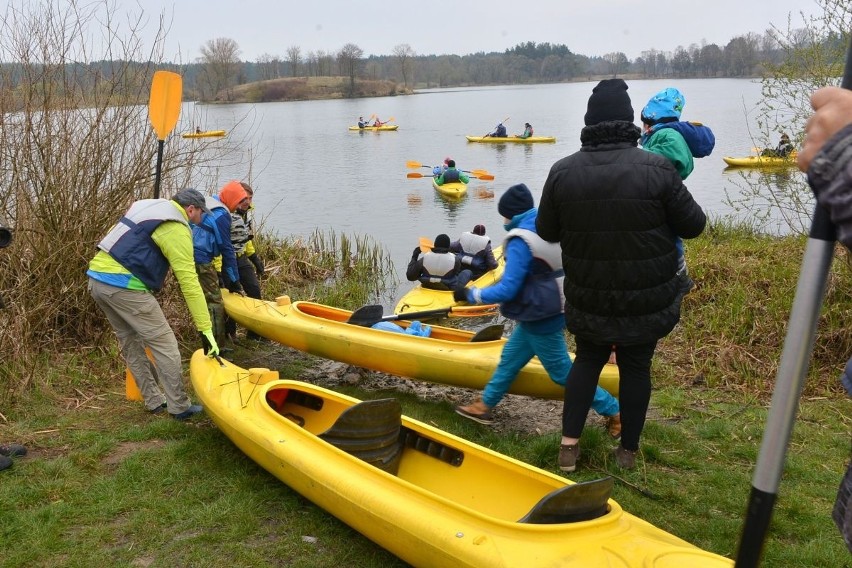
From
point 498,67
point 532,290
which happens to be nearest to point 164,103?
point 532,290

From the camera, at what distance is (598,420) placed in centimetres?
514

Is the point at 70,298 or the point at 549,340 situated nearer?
the point at 549,340

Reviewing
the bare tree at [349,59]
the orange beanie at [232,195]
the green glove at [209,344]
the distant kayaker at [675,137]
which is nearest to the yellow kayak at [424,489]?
the green glove at [209,344]

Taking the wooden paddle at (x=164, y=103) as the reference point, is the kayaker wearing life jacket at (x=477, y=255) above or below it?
below

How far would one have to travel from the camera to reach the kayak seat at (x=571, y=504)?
297cm

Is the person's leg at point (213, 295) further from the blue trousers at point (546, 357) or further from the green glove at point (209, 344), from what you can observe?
the blue trousers at point (546, 357)

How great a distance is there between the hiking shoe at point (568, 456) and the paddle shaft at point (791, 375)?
2409 millimetres

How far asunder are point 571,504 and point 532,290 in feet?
4.99

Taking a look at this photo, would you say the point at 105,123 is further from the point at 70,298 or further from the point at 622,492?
the point at 622,492

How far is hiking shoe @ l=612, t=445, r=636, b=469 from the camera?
13.4 ft

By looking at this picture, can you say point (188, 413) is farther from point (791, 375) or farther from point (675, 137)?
point (791, 375)

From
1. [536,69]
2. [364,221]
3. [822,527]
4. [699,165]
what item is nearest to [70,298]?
[822,527]

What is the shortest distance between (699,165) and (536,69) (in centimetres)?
8442

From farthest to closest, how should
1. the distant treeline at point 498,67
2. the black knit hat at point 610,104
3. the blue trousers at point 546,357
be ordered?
the distant treeline at point 498,67 → the blue trousers at point 546,357 → the black knit hat at point 610,104
